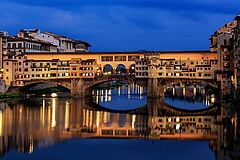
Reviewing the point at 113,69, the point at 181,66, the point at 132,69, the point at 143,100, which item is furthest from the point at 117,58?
the point at 181,66

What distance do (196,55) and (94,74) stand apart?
13.7 metres

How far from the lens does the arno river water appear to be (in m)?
23.3

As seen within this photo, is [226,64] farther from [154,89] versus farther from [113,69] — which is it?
[113,69]

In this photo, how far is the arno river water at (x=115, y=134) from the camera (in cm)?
2327

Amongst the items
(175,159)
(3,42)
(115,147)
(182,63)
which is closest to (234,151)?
(175,159)

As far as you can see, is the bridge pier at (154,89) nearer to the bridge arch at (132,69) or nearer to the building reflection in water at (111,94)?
the building reflection in water at (111,94)

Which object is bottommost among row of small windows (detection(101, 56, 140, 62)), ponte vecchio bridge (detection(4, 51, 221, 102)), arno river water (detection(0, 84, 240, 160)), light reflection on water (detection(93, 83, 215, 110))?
arno river water (detection(0, 84, 240, 160))

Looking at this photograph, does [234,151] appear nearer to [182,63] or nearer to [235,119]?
[235,119]

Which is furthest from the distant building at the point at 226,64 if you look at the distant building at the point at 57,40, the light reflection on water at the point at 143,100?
the distant building at the point at 57,40

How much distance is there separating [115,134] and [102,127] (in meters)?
3.13

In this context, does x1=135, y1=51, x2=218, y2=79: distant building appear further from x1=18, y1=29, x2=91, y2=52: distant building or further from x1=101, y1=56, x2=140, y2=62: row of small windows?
x1=18, y1=29, x2=91, y2=52: distant building

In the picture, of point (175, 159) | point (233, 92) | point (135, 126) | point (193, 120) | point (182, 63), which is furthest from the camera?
point (182, 63)

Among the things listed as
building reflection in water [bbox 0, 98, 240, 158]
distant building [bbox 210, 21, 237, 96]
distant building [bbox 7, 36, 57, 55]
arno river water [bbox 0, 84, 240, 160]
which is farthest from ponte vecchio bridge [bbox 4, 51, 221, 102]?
building reflection in water [bbox 0, 98, 240, 158]

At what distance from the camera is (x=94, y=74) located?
2366 inches
